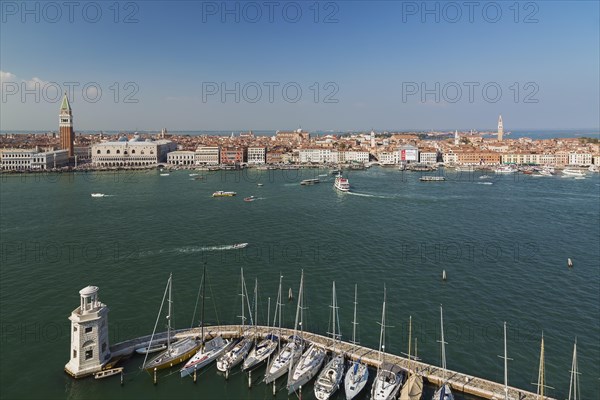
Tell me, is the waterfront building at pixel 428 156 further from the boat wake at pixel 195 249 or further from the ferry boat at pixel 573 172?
the boat wake at pixel 195 249

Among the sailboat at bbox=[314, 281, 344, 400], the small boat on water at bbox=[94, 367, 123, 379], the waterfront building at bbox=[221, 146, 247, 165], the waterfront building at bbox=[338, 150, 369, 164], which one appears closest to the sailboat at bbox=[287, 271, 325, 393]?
the sailboat at bbox=[314, 281, 344, 400]

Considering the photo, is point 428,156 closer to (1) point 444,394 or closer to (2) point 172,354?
(1) point 444,394

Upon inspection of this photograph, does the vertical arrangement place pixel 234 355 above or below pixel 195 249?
below

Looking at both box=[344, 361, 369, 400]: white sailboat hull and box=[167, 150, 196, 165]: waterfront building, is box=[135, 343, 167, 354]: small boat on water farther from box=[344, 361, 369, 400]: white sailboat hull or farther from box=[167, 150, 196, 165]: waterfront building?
box=[167, 150, 196, 165]: waterfront building

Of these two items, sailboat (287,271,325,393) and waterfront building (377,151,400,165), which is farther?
waterfront building (377,151,400,165)

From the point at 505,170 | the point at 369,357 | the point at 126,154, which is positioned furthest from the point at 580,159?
the point at 369,357

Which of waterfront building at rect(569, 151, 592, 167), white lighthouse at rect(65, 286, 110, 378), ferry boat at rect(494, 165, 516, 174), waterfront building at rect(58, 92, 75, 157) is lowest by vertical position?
white lighthouse at rect(65, 286, 110, 378)

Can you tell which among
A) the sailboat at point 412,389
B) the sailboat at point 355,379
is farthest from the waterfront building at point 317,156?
the sailboat at point 412,389
